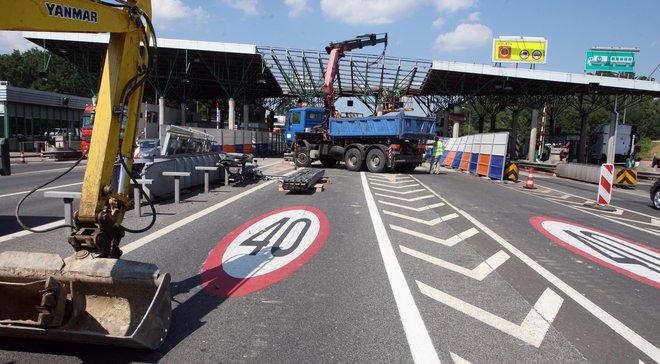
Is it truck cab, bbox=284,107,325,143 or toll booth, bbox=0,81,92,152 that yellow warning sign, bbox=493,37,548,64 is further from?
toll booth, bbox=0,81,92,152

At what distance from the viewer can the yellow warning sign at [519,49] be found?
133 feet

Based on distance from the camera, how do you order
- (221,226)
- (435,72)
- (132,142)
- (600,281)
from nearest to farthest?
(132,142) → (600,281) → (221,226) → (435,72)

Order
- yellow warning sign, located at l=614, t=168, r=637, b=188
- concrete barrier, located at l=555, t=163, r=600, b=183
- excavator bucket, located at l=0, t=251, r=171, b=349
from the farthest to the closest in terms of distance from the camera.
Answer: concrete barrier, located at l=555, t=163, r=600, b=183, yellow warning sign, located at l=614, t=168, r=637, b=188, excavator bucket, located at l=0, t=251, r=171, b=349

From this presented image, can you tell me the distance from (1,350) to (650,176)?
33.8 m

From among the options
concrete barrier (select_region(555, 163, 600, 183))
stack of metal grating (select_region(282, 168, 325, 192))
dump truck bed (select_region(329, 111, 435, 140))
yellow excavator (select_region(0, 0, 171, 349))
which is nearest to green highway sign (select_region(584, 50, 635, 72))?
concrete barrier (select_region(555, 163, 600, 183))

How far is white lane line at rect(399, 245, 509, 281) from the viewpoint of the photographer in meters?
5.65

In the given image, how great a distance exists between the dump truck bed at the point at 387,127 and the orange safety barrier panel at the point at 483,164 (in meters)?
2.82

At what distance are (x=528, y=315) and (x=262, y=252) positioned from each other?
11.5 feet

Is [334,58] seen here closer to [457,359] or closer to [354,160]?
[354,160]

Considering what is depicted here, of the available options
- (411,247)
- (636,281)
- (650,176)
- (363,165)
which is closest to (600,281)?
(636,281)

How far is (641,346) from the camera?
380cm

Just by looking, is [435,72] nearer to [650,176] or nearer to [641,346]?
[650,176]

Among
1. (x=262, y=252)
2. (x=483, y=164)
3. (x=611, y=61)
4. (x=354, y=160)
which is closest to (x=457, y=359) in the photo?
(x=262, y=252)

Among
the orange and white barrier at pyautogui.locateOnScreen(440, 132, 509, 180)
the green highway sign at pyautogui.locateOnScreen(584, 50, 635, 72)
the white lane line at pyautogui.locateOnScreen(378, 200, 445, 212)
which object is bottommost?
the white lane line at pyautogui.locateOnScreen(378, 200, 445, 212)
